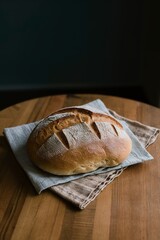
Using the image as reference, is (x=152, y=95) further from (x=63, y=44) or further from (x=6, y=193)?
(x=6, y=193)

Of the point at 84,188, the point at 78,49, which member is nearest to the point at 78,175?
the point at 84,188

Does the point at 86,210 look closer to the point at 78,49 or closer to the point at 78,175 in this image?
the point at 78,175

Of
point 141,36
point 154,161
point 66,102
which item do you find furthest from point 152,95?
point 154,161

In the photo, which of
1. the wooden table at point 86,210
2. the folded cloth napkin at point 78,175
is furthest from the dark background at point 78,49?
the wooden table at point 86,210

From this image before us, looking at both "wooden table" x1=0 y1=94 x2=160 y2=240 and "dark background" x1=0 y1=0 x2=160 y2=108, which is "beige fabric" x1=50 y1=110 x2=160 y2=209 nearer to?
"wooden table" x1=0 y1=94 x2=160 y2=240

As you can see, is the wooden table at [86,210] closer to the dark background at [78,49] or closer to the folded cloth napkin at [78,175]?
the folded cloth napkin at [78,175]
